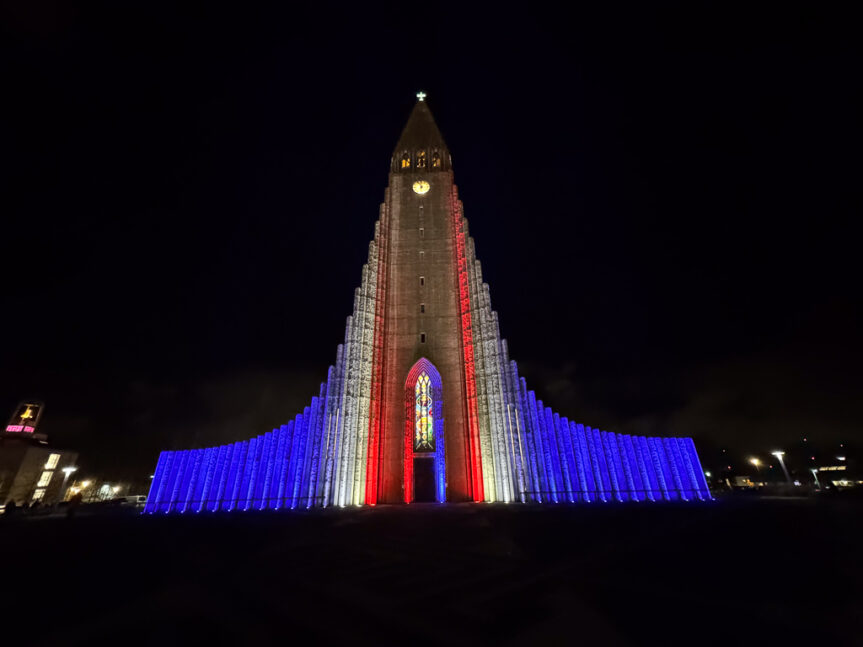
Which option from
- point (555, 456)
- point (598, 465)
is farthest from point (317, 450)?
point (598, 465)

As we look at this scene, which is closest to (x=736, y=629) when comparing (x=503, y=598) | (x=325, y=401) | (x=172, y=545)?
(x=503, y=598)

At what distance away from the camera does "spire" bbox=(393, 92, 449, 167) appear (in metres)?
36.8

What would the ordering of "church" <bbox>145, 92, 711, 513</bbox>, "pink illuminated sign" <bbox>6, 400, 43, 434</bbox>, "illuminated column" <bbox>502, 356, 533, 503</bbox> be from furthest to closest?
"pink illuminated sign" <bbox>6, 400, 43, 434</bbox> → "church" <bbox>145, 92, 711, 513</bbox> → "illuminated column" <bbox>502, 356, 533, 503</bbox>

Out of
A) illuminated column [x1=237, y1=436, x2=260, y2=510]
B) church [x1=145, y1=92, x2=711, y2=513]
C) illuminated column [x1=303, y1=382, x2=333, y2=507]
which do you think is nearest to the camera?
illuminated column [x1=303, y1=382, x2=333, y2=507]

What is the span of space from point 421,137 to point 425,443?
31.0 m

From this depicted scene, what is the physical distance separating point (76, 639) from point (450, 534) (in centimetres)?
771

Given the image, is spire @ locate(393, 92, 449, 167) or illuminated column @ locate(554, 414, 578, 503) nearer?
illuminated column @ locate(554, 414, 578, 503)

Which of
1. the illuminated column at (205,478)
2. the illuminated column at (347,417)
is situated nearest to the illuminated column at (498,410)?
the illuminated column at (347,417)

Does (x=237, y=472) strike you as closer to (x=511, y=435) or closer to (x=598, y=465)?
(x=511, y=435)

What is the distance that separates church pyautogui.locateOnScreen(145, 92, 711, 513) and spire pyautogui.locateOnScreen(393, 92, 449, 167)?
1421 centimetres

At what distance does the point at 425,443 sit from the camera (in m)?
26.9

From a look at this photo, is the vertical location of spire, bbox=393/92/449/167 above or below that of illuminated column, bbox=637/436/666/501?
above

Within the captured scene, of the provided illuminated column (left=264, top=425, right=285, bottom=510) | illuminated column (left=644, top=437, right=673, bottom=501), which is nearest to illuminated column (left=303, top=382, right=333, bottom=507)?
illuminated column (left=264, top=425, right=285, bottom=510)

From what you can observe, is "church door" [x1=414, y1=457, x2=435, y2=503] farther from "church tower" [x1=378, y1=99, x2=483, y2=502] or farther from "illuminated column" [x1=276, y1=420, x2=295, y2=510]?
"illuminated column" [x1=276, y1=420, x2=295, y2=510]
